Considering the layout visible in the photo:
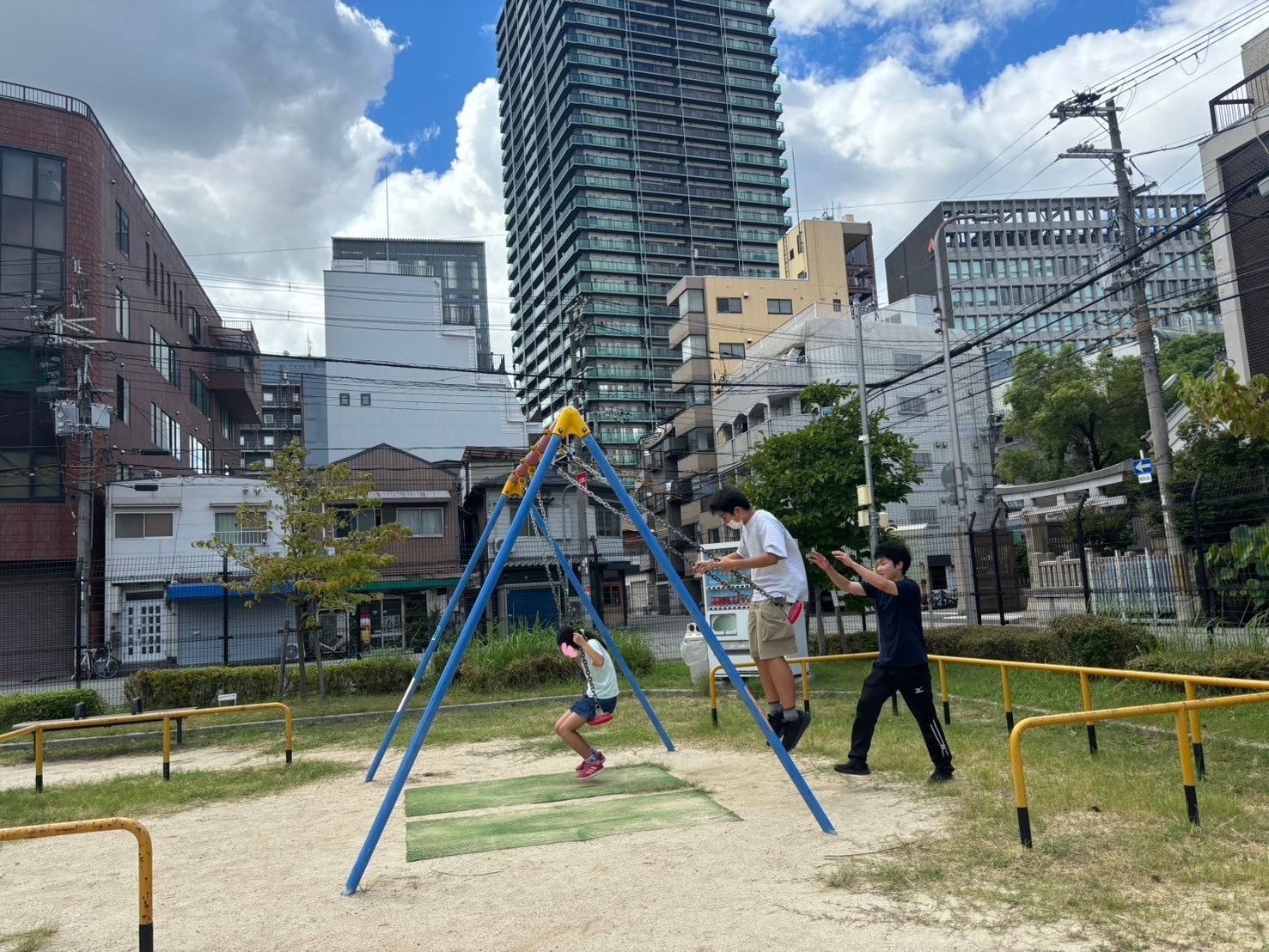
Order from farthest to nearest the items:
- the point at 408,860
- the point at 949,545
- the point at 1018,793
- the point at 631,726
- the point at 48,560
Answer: the point at 949,545
the point at 48,560
the point at 631,726
the point at 408,860
the point at 1018,793

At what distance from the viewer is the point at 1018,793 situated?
4.82m

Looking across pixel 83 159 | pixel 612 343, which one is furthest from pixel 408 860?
pixel 612 343

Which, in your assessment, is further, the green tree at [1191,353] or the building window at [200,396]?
the green tree at [1191,353]

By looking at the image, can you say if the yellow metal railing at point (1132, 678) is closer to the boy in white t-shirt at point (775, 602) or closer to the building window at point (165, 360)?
the boy in white t-shirt at point (775, 602)

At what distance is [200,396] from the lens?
44.0 meters

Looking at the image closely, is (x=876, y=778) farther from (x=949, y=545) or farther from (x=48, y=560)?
(x=949, y=545)

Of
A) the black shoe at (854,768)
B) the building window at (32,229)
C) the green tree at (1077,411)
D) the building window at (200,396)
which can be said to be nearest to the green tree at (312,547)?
Result: the black shoe at (854,768)

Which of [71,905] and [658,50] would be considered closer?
[71,905]

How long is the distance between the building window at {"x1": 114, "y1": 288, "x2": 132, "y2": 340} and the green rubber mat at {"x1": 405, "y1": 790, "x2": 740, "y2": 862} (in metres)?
31.4

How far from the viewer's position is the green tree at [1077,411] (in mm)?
38156

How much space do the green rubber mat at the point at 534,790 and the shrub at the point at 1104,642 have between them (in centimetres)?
640

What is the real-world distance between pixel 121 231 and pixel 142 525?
11101 millimetres

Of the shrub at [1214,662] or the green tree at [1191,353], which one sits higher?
the green tree at [1191,353]

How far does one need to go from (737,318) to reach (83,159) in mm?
40597
